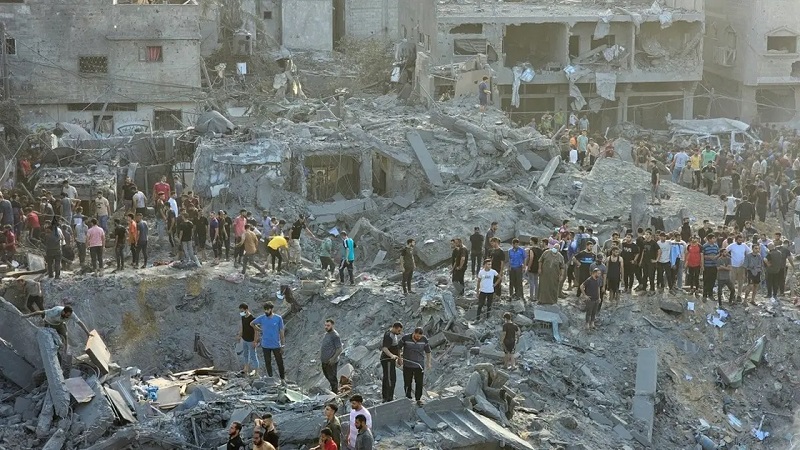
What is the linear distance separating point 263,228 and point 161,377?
569 centimetres

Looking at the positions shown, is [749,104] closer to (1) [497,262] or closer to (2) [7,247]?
(1) [497,262]

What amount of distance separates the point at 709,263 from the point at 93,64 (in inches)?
845

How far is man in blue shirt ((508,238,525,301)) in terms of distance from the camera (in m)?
24.1

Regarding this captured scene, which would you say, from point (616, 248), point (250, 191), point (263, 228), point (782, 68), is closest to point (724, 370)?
point (616, 248)

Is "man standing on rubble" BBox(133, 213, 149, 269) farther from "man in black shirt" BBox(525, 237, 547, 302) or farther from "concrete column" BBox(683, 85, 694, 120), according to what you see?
"concrete column" BBox(683, 85, 694, 120)

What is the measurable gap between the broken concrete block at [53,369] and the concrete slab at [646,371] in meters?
8.80

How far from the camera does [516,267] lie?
79.2 feet

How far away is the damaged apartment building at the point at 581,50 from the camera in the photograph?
157 feet

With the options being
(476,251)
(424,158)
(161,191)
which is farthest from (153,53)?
(476,251)

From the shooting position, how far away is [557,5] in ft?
166

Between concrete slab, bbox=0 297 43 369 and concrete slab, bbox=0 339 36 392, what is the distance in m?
0.09

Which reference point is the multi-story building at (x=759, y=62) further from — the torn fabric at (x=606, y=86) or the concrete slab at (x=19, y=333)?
the concrete slab at (x=19, y=333)

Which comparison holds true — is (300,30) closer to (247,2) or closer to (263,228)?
(247,2)

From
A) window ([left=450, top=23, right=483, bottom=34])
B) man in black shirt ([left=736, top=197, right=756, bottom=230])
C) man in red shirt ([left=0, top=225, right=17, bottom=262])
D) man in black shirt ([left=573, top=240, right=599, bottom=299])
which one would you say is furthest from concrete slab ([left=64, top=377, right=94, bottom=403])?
window ([left=450, top=23, right=483, bottom=34])
